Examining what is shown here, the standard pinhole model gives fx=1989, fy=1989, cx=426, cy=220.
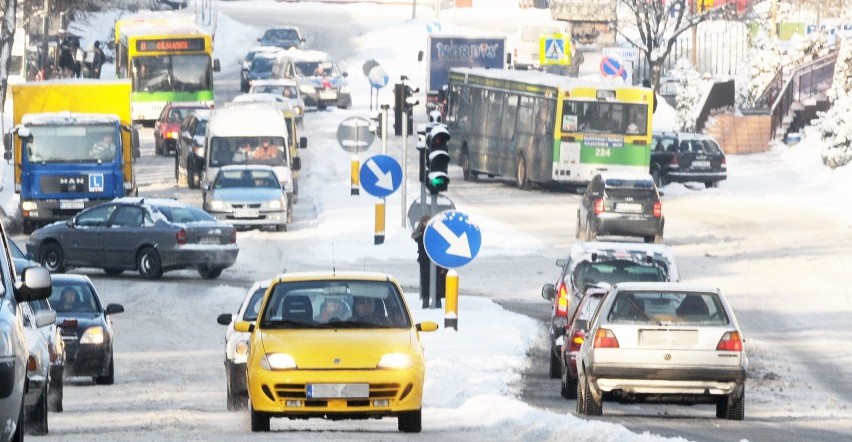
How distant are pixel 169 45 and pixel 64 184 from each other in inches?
789

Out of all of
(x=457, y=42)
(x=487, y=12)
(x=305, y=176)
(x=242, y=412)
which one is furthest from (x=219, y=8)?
(x=242, y=412)

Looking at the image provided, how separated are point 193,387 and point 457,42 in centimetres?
4757

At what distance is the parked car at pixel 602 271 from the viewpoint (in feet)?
70.4

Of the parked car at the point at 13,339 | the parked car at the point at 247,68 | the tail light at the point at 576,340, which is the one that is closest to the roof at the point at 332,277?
the tail light at the point at 576,340

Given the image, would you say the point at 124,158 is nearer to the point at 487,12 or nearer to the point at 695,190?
the point at 695,190

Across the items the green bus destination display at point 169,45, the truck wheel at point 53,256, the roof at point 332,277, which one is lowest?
the truck wheel at point 53,256

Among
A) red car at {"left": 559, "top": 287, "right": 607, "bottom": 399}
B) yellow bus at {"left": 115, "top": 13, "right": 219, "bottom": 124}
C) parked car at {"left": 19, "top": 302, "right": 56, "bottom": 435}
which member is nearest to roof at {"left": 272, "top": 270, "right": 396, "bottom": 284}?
parked car at {"left": 19, "top": 302, "right": 56, "bottom": 435}

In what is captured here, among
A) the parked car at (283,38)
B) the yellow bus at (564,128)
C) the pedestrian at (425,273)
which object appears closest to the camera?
the pedestrian at (425,273)

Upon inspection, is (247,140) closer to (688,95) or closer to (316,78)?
(316,78)

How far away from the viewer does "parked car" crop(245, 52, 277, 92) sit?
74.2 meters

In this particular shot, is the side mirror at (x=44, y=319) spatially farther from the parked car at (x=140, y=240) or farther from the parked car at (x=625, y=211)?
the parked car at (x=625, y=211)

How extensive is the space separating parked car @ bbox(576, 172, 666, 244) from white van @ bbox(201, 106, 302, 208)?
26.1ft

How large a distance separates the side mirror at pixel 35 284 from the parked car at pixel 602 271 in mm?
10183

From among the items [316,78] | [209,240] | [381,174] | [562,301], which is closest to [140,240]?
[209,240]
